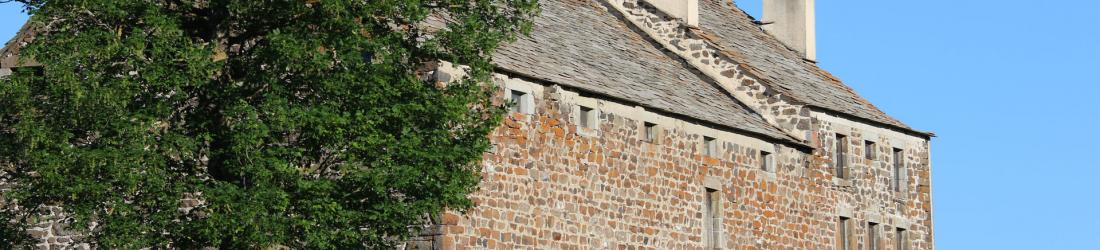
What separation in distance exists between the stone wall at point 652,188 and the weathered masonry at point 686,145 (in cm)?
3

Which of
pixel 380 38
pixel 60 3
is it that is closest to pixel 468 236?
pixel 380 38

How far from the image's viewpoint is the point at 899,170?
1848 inches

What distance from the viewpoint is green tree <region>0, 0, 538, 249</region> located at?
28109 millimetres

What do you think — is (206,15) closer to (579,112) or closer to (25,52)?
(25,52)

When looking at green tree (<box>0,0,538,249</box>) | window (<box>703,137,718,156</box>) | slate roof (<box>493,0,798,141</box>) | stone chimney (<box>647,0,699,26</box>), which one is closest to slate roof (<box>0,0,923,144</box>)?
slate roof (<box>493,0,798,141</box>)

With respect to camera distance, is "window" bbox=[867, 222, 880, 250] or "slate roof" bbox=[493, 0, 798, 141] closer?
"slate roof" bbox=[493, 0, 798, 141]

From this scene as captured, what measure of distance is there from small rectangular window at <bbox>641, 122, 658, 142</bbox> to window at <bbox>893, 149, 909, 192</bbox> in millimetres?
9047

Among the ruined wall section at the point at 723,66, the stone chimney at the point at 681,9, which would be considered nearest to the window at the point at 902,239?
the ruined wall section at the point at 723,66

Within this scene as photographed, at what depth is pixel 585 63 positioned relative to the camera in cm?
3978

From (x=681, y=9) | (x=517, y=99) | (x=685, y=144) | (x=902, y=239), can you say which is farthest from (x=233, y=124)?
(x=902, y=239)

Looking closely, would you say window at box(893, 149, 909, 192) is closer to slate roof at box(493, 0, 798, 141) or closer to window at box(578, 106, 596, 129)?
Answer: slate roof at box(493, 0, 798, 141)

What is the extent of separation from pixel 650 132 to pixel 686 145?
42.9 inches

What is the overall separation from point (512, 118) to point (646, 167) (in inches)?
160

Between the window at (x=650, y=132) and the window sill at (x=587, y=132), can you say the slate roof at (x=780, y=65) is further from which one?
the window sill at (x=587, y=132)
